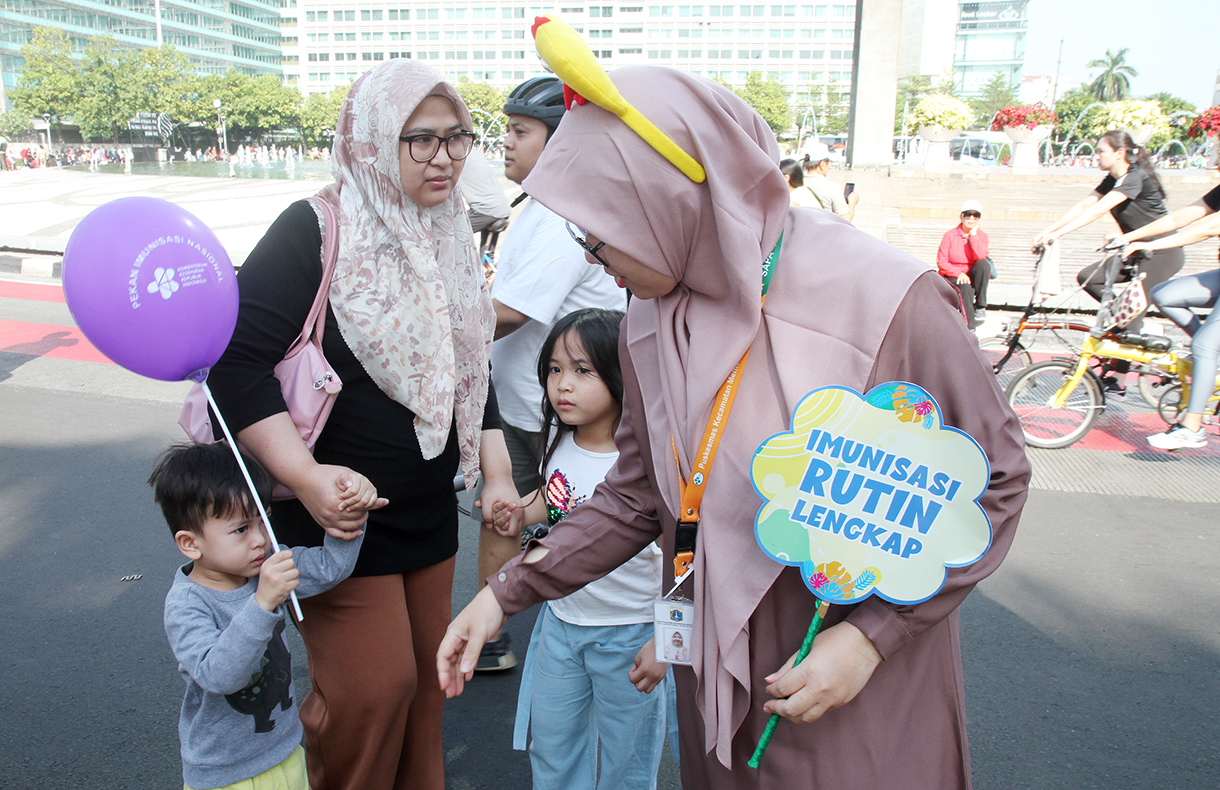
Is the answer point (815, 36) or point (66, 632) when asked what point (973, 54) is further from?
point (66, 632)

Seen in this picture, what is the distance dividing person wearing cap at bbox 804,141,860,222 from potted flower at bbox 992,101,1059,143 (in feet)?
64.4

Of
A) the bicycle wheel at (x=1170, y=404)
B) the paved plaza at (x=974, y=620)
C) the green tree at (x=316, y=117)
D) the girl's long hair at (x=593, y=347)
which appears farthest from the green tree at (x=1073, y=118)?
the girl's long hair at (x=593, y=347)

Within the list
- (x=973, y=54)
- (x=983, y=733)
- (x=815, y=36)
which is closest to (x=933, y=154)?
(x=983, y=733)

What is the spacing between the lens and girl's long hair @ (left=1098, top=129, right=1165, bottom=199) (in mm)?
6672

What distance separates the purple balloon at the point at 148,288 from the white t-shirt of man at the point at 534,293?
1162mm

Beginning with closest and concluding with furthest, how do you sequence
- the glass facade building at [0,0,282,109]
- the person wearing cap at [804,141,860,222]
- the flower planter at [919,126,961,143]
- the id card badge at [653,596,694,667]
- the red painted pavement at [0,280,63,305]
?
the id card badge at [653,596,694,667] < the person wearing cap at [804,141,860,222] < the red painted pavement at [0,280,63,305] < the flower planter at [919,126,961,143] < the glass facade building at [0,0,282,109]

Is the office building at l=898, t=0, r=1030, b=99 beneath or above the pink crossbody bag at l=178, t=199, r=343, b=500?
above

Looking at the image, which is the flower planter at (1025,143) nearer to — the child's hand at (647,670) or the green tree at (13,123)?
the child's hand at (647,670)

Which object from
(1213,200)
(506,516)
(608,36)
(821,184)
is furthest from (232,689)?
(608,36)

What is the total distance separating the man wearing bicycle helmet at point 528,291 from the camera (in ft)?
9.12

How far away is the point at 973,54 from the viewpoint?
12762 centimetres

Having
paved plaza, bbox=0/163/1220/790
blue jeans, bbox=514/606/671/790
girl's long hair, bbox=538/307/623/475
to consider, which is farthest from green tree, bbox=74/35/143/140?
blue jeans, bbox=514/606/671/790

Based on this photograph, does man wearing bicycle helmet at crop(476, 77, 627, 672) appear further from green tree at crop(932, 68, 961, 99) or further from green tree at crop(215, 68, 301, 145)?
green tree at crop(932, 68, 961, 99)

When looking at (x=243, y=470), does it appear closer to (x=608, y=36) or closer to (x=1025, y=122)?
(x=1025, y=122)
